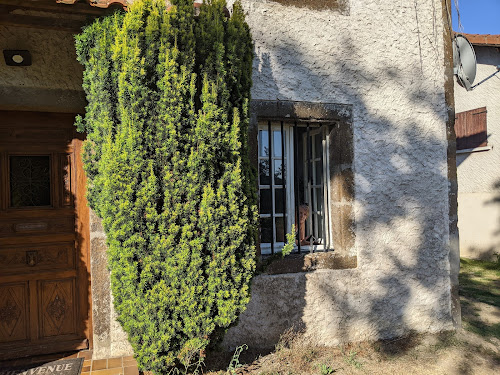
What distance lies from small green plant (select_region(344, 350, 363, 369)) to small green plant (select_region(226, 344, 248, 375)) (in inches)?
39.0

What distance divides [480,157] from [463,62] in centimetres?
498

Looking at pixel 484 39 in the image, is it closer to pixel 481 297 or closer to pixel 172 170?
pixel 481 297

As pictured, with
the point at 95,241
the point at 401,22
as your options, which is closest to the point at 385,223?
the point at 401,22

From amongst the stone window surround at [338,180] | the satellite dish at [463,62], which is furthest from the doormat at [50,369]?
the satellite dish at [463,62]

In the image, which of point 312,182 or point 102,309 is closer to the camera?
point 102,309

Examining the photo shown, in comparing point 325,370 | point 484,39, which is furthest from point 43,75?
point 484,39

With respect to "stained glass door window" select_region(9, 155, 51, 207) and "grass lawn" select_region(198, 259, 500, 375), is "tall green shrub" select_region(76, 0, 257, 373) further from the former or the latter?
"stained glass door window" select_region(9, 155, 51, 207)

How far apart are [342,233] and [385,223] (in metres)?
0.52

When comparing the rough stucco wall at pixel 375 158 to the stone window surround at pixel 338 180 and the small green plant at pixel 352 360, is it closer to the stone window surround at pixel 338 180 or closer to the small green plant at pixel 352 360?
the stone window surround at pixel 338 180

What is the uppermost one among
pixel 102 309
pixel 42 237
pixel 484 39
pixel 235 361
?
pixel 484 39

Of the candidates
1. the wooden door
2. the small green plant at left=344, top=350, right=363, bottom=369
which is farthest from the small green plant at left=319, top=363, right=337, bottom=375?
the wooden door

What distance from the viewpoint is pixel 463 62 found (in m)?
4.99

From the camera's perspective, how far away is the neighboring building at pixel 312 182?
374 cm

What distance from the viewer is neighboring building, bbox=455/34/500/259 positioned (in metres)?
8.80
